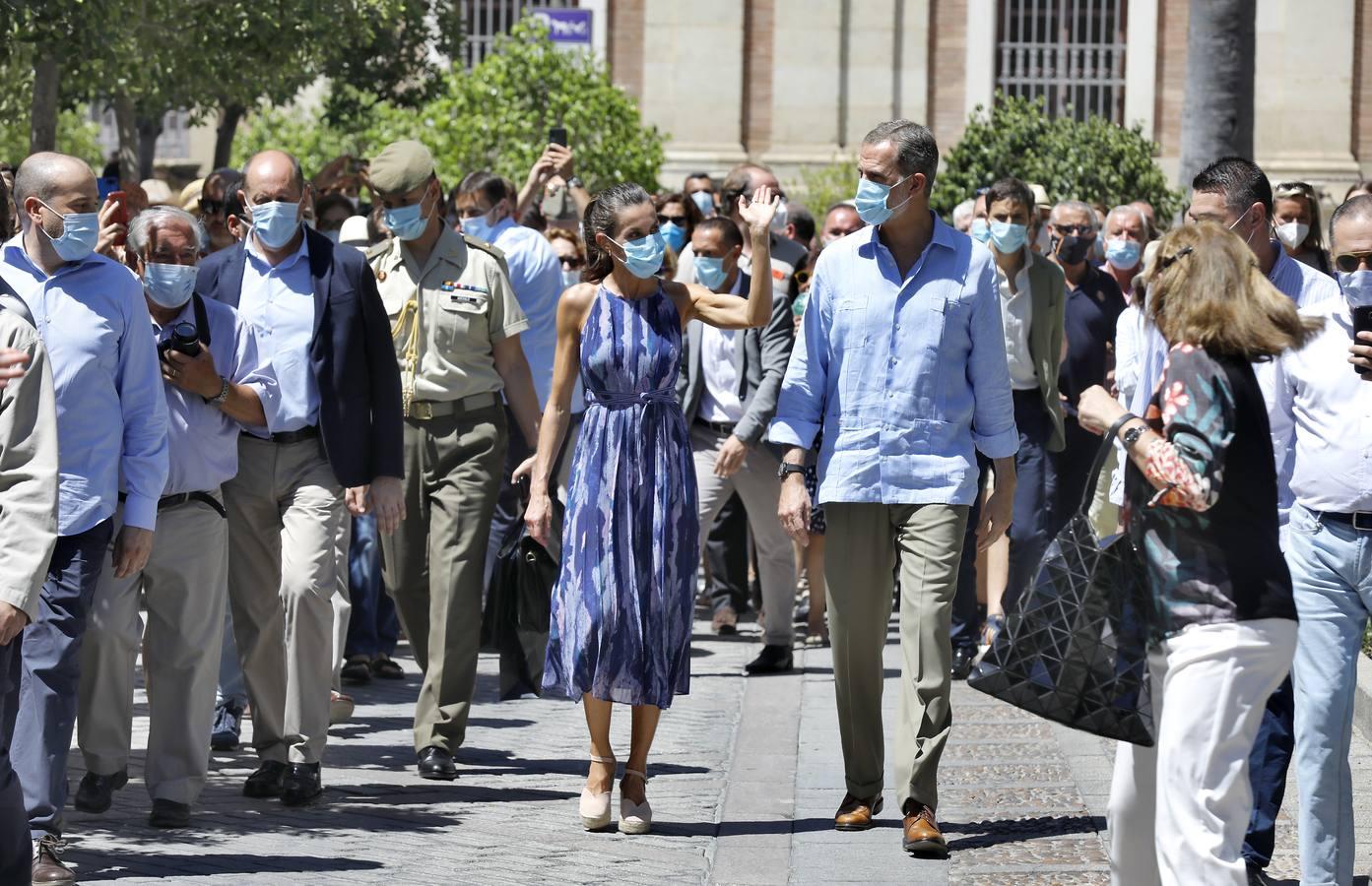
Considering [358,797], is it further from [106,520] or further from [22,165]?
[22,165]

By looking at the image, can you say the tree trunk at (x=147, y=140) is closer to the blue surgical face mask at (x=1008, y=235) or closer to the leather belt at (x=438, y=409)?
the blue surgical face mask at (x=1008, y=235)

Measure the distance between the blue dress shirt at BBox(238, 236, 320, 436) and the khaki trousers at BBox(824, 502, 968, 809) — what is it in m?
1.90

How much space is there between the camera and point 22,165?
681 centimetres

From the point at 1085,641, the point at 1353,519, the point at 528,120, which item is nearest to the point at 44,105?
the point at 1353,519

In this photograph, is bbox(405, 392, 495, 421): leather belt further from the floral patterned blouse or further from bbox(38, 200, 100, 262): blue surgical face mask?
the floral patterned blouse

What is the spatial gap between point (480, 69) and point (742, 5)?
746 centimetres

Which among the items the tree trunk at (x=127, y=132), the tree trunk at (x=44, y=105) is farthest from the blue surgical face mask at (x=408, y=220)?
the tree trunk at (x=127, y=132)

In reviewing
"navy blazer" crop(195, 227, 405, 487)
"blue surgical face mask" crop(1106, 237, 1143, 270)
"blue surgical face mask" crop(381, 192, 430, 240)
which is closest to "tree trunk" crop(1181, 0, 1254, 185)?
"blue surgical face mask" crop(1106, 237, 1143, 270)

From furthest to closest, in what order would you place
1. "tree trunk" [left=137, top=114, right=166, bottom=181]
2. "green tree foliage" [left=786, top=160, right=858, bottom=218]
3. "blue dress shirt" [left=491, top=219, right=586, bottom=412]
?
"green tree foliage" [left=786, top=160, right=858, bottom=218]
"tree trunk" [left=137, top=114, right=166, bottom=181]
"blue dress shirt" [left=491, top=219, right=586, bottom=412]

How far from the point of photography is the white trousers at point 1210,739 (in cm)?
514

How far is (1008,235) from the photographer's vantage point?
10.4 meters

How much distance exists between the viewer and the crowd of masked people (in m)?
5.25

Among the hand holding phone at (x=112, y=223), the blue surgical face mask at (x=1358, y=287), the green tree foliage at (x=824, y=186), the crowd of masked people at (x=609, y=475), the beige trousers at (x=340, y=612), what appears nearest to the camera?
the crowd of masked people at (x=609, y=475)

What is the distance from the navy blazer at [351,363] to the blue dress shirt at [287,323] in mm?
33
